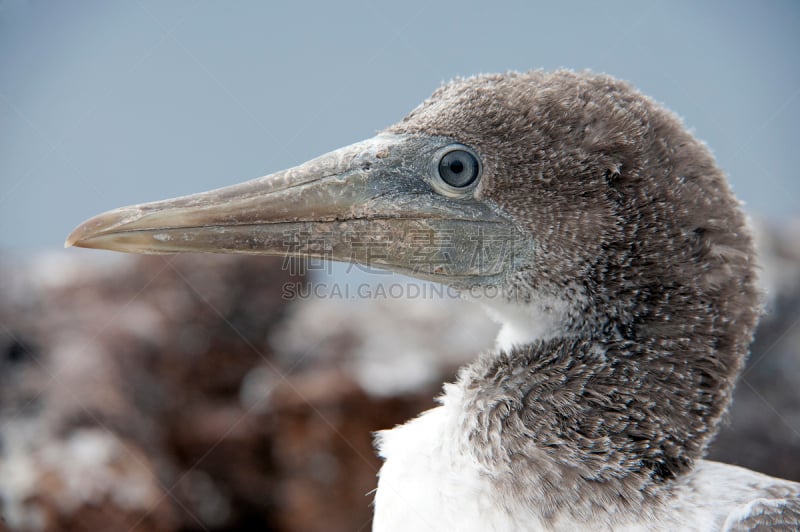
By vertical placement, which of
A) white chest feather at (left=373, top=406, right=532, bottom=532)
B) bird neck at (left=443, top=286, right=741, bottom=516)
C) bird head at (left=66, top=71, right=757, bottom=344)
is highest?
bird head at (left=66, top=71, right=757, bottom=344)

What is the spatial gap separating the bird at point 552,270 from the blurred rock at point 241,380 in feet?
7.69

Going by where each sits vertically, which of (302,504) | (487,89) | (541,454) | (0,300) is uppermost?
(487,89)

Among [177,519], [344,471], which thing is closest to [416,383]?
[344,471]

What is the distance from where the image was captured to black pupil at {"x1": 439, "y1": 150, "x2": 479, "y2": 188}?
256cm

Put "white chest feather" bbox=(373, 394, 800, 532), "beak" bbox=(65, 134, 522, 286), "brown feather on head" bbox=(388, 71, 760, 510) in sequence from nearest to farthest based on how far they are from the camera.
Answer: "white chest feather" bbox=(373, 394, 800, 532) → "brown feather on head" bbox=(388, 71, 760, 510) → "beak" bbox=(65, 134, 522, 286)

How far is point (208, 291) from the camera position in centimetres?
590

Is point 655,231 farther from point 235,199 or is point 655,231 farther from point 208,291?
point 208,291

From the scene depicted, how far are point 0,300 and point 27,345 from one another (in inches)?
31.8

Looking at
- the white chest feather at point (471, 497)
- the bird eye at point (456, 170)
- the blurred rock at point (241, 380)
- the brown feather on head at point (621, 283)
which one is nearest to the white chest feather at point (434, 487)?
the white chest feather at point (471, 497)

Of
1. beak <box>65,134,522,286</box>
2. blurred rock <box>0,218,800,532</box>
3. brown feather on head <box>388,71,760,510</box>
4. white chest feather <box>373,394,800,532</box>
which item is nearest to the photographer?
white chest feather <box>373,394,800,532</box>

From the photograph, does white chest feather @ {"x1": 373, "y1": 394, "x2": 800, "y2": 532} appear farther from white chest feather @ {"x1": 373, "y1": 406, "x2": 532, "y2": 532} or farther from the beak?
the beak

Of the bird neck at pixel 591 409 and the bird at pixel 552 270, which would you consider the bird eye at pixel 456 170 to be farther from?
the bird neck at pixel 591 409

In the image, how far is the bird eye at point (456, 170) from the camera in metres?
2.55

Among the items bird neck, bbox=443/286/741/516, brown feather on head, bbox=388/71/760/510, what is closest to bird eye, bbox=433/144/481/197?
brown feather on head, bbox=388/71/760/510
